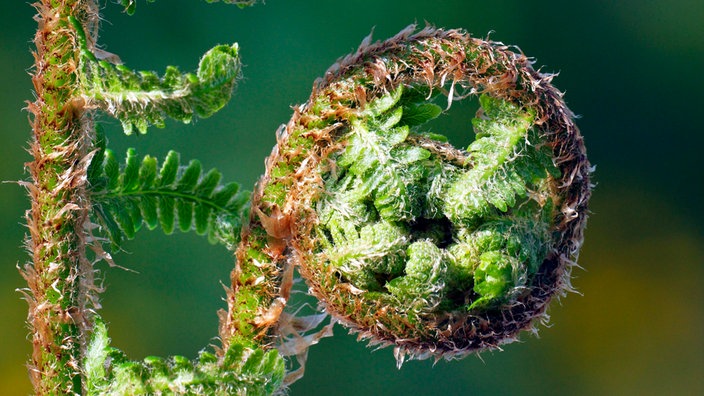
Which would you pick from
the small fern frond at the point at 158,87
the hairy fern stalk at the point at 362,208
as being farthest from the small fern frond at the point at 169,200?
the small fern frond at the point at 158,87

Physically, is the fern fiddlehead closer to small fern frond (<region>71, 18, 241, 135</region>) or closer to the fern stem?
small fern frond (<region>71, 18, 241, 135</region>)

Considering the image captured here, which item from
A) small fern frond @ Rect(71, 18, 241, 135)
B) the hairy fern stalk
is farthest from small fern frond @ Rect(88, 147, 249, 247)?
small fern frond @ Rect(71, 18, 241, 135)

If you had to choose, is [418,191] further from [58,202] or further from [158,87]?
[58,202]

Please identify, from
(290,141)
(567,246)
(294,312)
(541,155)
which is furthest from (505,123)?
(294,312)

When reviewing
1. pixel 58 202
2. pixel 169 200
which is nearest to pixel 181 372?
pixel 58 202

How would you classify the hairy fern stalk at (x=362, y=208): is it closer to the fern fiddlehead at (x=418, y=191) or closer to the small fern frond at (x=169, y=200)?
the fern fiddlehead at (x=418, y=191)

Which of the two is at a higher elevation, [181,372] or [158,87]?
[158,87]
